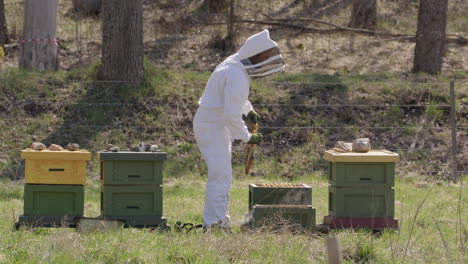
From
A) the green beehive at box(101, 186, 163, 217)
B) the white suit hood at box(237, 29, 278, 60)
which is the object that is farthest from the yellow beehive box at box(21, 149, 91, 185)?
the white suit hood at box(237, 29, 278, 60)

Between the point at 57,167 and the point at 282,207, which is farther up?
the point at 57,167

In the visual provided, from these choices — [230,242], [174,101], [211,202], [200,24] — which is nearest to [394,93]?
[174,101]

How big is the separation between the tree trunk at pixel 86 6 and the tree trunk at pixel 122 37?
249 inches

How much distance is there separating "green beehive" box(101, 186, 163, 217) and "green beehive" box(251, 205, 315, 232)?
40.8 inches

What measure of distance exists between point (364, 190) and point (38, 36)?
9723 mm

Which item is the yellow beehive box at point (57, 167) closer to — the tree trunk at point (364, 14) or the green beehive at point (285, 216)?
the green beehive at point (285, 216)

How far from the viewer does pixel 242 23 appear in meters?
18.1

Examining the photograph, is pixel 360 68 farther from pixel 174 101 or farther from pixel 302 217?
pixel 302 217

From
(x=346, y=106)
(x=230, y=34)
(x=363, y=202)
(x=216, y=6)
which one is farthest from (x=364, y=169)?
(x=216, y=6)

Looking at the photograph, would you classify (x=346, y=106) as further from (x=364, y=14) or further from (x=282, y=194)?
(x=282, y=194)

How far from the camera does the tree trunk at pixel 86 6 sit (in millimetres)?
19716

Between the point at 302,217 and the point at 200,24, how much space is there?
41.2 feet

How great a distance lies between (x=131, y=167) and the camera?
7.39m

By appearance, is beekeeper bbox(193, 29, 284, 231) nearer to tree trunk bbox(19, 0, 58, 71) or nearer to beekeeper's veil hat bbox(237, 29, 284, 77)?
beekeeper's veil hat bbox(237, 29, 284, 77)
